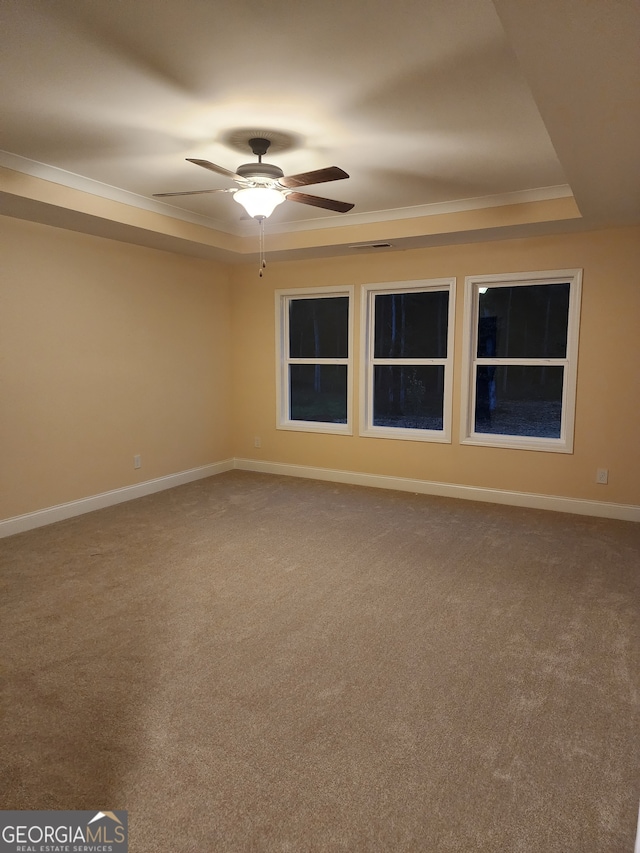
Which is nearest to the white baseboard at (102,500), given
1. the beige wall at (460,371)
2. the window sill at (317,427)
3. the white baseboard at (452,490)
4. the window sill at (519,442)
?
the white baseboard at (452,490)

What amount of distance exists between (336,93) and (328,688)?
2.70m

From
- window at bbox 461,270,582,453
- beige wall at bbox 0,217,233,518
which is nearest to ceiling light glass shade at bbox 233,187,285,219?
beige wall at bbox 0,217,233,518

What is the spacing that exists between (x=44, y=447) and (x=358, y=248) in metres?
3.23

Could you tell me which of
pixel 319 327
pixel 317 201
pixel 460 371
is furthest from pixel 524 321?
pixel 317 201

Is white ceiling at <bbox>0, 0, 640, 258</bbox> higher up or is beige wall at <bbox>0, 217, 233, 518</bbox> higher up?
white ceiling at <bbox>0, 0, 640, 258</bbox>

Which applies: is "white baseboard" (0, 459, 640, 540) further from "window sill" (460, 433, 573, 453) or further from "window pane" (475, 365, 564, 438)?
"window pane" (475, 365, 564, 438)

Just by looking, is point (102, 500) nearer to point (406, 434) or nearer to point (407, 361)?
point (406, 434)

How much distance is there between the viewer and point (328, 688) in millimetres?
2322

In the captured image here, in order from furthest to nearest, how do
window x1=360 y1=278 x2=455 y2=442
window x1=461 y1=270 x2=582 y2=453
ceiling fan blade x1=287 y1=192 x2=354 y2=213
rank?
window x1=360 y1=278 x2=455 y2=442
window x1=461 y1=270 x2=582 y2=453
ceiling fan blade x1=287 y1=192 x2=354 y2=213

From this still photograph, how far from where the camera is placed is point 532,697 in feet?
7.43

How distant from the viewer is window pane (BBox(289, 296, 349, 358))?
5.90m

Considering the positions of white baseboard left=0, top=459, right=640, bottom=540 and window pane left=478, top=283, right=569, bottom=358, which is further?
window pane left=478, top=283, right=569, bottom=358

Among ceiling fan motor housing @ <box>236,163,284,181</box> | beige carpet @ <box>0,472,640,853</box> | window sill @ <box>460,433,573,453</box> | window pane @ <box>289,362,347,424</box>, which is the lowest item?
beige carpet @ <box>0,472,640,853</box>

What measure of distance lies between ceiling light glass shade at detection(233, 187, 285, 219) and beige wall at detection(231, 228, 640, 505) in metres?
2.23
